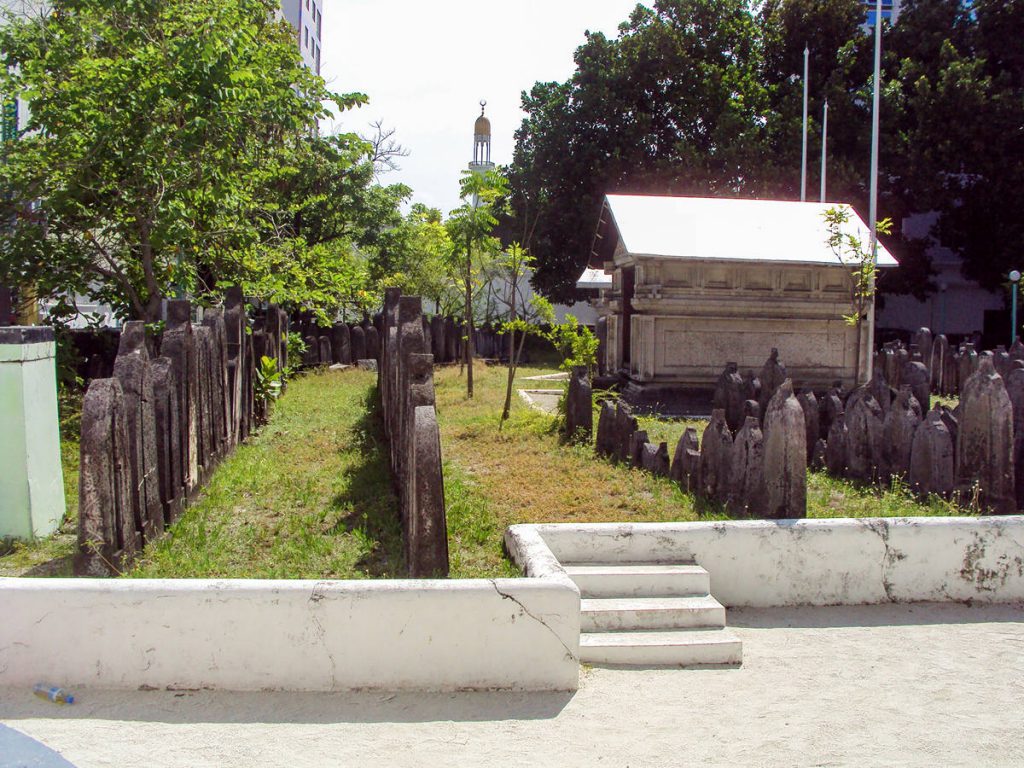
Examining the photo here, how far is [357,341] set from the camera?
67.0ft

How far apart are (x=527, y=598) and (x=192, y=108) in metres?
8.10

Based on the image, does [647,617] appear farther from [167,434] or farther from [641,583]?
[167,434]

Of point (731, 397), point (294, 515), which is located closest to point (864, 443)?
point (731, 397)

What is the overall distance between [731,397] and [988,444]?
3.81m

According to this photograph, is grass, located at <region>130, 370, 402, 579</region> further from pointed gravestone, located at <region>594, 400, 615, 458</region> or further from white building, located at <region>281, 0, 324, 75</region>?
white building, located at <region>281, 0, 324, 75</region>

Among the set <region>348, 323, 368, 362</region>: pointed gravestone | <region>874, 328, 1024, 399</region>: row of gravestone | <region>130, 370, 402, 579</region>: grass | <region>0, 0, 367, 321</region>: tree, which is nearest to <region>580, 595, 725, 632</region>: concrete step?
<region>130, 370, 402, 579</region>: grass

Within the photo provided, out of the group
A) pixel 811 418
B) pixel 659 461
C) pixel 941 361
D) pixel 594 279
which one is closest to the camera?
pixel 659 461

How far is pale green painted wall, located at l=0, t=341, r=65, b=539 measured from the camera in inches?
249

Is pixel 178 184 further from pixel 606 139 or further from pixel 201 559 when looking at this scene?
pixel 606 139

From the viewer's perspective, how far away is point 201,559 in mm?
5883

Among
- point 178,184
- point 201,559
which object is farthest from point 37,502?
point 178,184

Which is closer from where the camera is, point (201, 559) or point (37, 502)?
point (201, 559)

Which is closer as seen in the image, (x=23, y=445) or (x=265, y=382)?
(x=23, y=445)

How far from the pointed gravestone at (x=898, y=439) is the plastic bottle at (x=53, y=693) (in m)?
6.66
